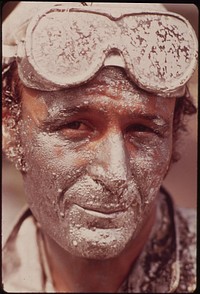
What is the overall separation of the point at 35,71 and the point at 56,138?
129 millimetres

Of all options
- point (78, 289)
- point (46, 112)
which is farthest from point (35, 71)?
point (78, 289)

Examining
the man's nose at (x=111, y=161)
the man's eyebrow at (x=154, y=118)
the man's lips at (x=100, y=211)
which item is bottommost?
the man's lips at (x=100, y=211)

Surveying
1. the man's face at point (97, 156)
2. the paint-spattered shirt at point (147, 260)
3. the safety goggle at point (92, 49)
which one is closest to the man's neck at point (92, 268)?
the paint-spattered shirt at point (147, 260)

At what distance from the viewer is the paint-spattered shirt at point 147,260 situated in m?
1.35

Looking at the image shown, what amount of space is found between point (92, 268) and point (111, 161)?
0.29 meters

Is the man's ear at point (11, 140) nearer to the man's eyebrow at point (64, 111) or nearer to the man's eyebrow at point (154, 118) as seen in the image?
the man's eyebrow at point (64, 111)

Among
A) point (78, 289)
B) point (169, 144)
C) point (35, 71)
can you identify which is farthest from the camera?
point (78, 289)

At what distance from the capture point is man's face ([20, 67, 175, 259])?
1.13 m

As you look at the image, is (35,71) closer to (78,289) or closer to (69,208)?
(69,208)

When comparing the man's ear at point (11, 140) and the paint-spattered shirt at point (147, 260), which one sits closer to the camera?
the man's ear at point (11, 140)

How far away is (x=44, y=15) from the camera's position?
3.71 feet

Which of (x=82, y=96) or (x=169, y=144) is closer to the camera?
(x=82, y=96)

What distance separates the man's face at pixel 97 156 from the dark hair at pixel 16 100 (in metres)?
0.03

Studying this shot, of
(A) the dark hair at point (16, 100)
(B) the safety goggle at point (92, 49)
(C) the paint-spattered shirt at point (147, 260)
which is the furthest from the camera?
(C) the paint-spattered shirt at point (147, 260)
